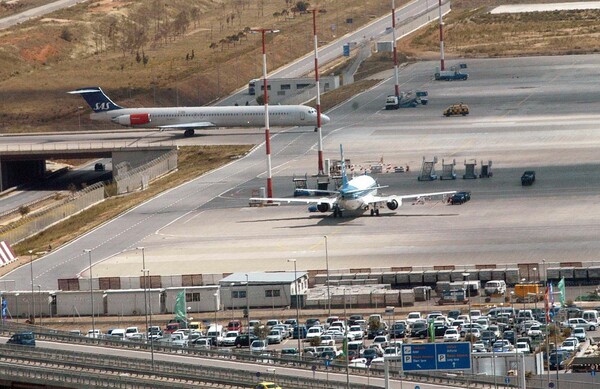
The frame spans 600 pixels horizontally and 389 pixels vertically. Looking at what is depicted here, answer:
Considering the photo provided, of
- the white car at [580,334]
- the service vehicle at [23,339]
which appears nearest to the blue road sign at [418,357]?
the white car at [580,334]

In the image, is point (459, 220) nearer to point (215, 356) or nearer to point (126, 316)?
point (126, 316)

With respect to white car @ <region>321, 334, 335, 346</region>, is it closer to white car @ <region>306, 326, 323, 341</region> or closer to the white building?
white car @ <region>306, 326, 323, 341</region>

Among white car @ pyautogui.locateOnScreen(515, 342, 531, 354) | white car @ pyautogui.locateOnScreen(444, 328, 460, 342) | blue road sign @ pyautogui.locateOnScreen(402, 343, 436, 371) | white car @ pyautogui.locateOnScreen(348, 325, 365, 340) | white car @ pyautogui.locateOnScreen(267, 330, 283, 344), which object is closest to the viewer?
blue road sign @ pyautogui.locateOnScreen(402, 343, 436, 371)

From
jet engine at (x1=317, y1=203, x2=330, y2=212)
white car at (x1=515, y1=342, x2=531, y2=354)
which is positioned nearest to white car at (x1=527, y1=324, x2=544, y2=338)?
white car at (x1=515, y1=342, x2=531, y2=354)

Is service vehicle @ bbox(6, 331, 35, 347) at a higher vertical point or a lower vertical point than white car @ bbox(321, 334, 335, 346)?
higher

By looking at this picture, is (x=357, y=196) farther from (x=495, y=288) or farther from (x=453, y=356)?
(x=453, y=356)

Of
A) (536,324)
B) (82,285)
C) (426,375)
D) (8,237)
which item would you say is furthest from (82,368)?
(8,237)

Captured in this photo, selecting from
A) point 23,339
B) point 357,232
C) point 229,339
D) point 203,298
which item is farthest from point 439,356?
point 357,232

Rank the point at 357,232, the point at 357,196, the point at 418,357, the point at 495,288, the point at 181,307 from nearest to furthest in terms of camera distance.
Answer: the point at 418,357 < the point at 181,307 < the point at 495,288 < the point at 357,232 < the point at 357,196
